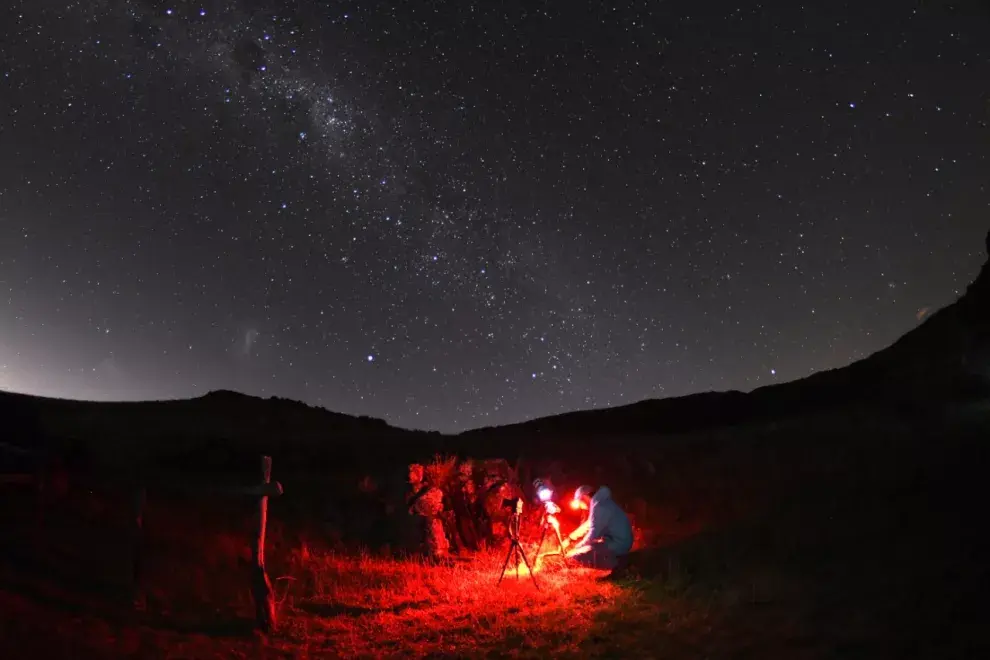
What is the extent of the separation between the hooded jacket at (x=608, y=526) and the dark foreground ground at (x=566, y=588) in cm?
52

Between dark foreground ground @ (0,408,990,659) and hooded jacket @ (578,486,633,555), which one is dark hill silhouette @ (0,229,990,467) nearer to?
dark foreground ground @ (0,408,990,659)

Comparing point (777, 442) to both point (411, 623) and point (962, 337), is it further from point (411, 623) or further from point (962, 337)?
point (962, 337)

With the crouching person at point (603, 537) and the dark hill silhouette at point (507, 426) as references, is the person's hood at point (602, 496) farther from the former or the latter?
the dark hill silhouette at point (507, 426)

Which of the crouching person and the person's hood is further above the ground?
the person's hood

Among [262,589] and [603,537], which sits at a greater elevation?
[603,537]

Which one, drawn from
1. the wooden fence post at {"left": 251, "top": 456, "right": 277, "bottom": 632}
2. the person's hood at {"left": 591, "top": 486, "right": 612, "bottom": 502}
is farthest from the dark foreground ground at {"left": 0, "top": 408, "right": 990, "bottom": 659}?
the person's hood at {"left": 591, "top": 486, "right": 612, "bottom": 502}

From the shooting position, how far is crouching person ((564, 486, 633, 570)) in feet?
38.2

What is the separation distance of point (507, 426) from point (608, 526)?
189 ft

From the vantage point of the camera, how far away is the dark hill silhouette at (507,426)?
31750 mm

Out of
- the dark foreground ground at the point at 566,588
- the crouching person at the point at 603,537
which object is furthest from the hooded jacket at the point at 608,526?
the dark foreground ground at the point at 566,588

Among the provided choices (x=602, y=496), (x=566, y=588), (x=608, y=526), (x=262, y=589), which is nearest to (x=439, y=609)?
(x=566, y=588)

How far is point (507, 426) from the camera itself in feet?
226

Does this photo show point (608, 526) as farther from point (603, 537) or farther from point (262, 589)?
point (262, 589)

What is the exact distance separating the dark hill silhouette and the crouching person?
1602cm
